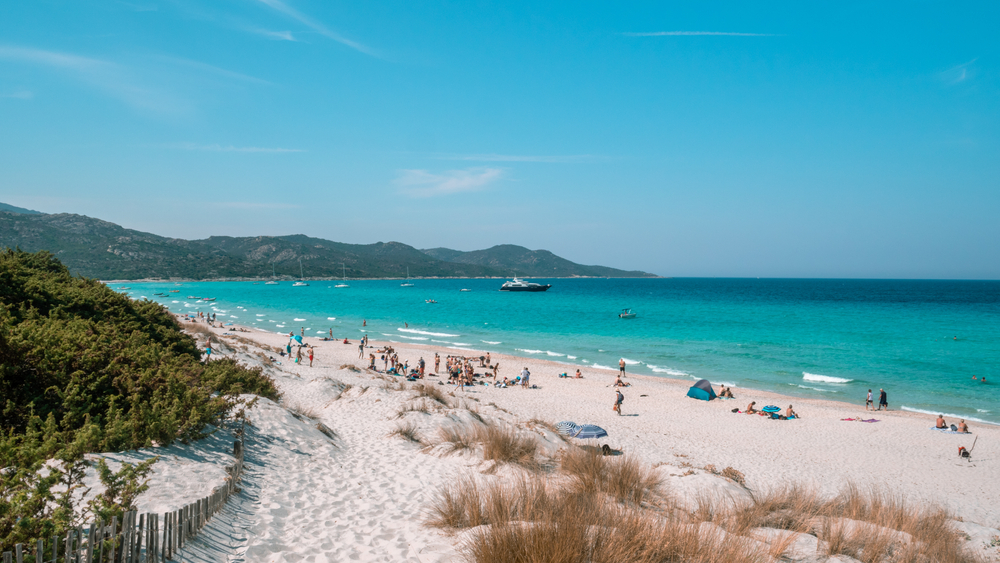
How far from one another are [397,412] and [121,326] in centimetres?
704

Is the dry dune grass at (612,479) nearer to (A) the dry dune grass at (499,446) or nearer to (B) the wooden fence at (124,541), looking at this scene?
(A) the dry dune grass at (499,446)

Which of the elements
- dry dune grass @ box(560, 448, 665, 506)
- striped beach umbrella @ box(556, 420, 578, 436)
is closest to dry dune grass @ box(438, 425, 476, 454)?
dry dune grass @ box(560, 448, 665, 506)

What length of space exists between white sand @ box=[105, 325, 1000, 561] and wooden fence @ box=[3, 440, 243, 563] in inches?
24.5

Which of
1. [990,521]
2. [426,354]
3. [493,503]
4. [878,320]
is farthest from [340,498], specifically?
[878,320]

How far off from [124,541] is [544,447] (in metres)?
8.43

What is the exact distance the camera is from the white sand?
540cm

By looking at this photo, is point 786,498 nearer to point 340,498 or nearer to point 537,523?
point 537,523

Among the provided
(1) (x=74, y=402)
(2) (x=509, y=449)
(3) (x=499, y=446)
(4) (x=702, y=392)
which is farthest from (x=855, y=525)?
(4) (x=702, y=392)

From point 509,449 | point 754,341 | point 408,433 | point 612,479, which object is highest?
point 612,479

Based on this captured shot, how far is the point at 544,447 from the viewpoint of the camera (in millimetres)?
10617

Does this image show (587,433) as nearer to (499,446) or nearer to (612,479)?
(499,446)

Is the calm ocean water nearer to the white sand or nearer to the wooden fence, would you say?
the white sand

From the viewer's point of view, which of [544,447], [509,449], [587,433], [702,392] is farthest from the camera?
[702,392]

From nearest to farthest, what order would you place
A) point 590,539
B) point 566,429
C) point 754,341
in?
point 590,539 < point 566,429 < point 754,341
